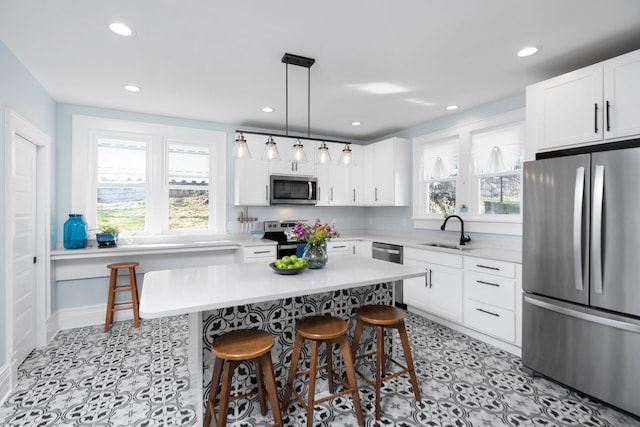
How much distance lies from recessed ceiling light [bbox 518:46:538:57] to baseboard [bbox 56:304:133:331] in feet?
15.7

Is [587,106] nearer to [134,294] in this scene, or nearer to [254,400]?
[254,400]

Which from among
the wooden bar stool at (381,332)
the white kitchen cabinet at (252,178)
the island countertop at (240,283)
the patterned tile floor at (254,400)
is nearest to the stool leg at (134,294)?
the patterned tile floor at (254,400)

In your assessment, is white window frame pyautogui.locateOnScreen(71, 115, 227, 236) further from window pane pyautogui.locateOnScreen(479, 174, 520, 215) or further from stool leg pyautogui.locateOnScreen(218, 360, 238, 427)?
window pane pyautogui.locateOnScreen(479, 174, 520, 215)

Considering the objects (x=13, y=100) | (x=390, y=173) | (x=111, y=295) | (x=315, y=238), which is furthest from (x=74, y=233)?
(x=390, y=173)

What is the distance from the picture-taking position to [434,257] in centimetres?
368

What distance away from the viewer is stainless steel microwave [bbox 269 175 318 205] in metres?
4.52

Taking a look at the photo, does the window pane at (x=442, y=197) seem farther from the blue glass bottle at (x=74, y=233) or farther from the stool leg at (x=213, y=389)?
the blue glass bottle at (x=74, y=233)

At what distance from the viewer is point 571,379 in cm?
228

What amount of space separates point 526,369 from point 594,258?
3.54ft

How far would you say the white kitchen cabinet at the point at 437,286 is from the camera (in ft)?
11.3

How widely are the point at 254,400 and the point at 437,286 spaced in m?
2.38

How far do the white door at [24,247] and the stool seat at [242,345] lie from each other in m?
2.00

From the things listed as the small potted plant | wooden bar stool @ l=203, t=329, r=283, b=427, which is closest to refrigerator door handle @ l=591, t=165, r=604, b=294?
wooden bar stool @ l=203, t=329, r=283, b=427

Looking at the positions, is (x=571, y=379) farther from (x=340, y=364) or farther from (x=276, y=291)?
(x=276, y=291)
